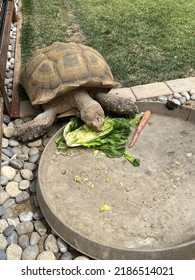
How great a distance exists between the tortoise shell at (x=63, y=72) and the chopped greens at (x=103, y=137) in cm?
39

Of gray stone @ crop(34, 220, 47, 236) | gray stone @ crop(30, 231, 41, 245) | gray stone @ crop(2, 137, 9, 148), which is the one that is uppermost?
gray stone @ crop(2, 137, 9, 148)

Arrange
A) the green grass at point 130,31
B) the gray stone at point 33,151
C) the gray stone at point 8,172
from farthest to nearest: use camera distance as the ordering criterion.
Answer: the green grass at point 130,31, the gray stone at point 33,151, the gray stone at point 8,172

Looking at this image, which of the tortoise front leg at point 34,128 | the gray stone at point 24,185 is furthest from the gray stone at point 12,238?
the tortoise front leg at point 34,128

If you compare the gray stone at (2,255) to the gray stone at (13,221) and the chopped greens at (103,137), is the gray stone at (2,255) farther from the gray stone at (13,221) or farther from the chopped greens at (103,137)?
the chopped greens at (103,137)

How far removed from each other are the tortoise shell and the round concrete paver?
0.56 m

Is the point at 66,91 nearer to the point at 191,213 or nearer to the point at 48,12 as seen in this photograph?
the point at 191,213

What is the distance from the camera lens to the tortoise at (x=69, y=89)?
3.45 meters

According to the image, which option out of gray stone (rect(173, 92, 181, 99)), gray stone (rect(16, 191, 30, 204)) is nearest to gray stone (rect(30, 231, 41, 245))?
gray stone (rect(16, 191, 30, 204))

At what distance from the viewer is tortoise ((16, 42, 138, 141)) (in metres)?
3.45

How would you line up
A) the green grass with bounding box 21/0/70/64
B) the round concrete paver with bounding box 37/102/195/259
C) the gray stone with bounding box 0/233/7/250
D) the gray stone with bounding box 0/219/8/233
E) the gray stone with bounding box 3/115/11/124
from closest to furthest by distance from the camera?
the round concrete paver with bounding box 37/102/195/259, the gray stone with bounding box 0/233/7/250, the gray stone with bounding box 0/219/8/233, the gray stone with bounding box 3/115/11/124, the green grass with bounding box 21/0/70/64

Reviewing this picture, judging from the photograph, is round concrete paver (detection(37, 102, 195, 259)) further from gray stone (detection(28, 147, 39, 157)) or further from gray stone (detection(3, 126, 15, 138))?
gray stone (detection(3, 126, 15, 138))

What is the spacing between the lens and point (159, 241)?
2527mm

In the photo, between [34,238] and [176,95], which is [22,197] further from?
[176,95]

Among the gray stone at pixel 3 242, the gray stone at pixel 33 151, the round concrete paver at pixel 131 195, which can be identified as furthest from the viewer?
the gray stone at pixel 33 151
